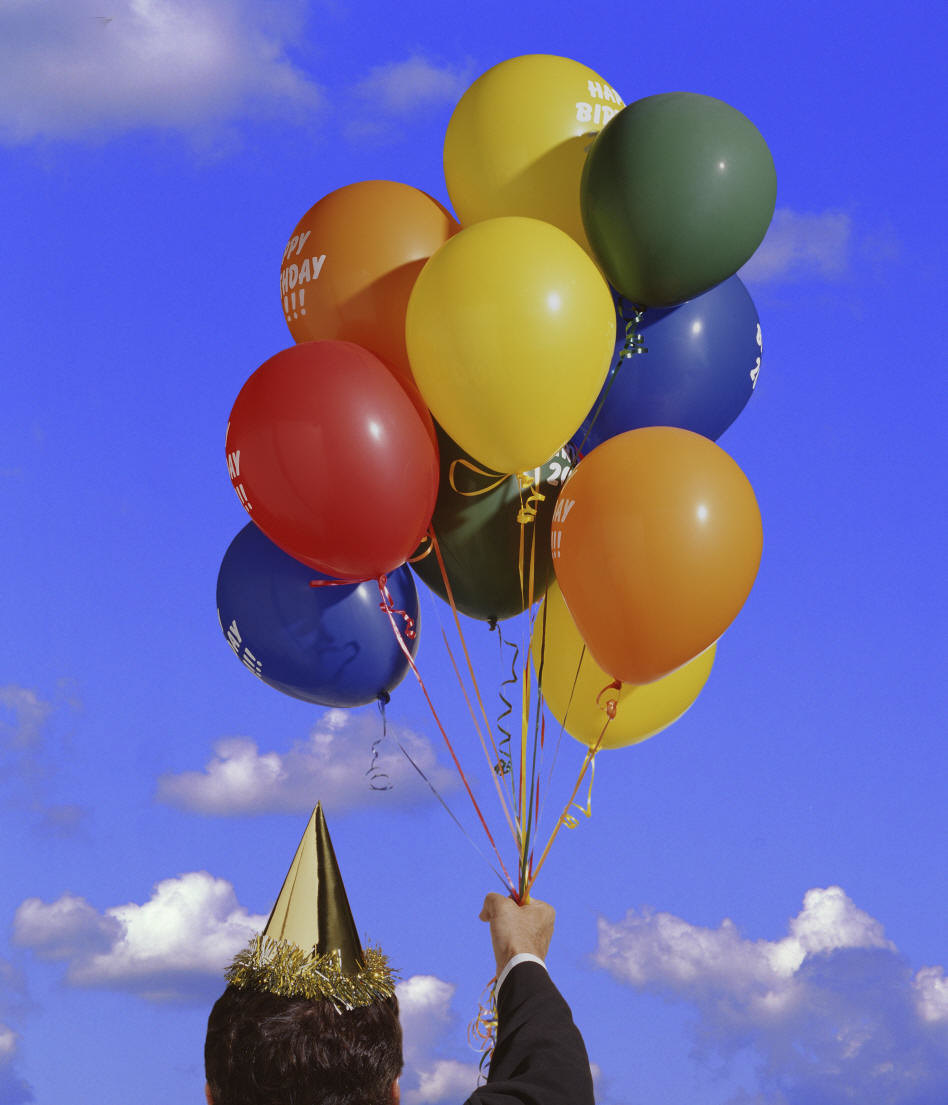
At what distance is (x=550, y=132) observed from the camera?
3.50 metres

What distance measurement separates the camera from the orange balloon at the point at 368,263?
3.49 m

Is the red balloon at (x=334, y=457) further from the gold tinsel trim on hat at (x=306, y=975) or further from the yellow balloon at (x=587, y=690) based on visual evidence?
the gold tinsel trim on hat at (x=306, y=975)

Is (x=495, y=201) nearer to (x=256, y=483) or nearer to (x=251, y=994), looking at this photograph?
(x=256, y=483)

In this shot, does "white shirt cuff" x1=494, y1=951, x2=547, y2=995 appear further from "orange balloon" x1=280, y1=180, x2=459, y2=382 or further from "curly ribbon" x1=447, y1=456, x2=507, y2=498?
"orange balloon" x1=280, y1=180, x2=459, y2=382

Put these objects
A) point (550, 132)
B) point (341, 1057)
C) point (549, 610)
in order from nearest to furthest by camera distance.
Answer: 1. point (341, 1057)
2. point (550, 132)
3. point (549, 610)

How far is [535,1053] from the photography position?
7.59ft

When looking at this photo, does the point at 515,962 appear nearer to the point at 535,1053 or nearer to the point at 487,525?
the point at 535,1053

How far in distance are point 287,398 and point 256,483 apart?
231mm

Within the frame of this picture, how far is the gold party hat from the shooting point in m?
2.27

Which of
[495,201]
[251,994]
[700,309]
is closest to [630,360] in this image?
[700,309]

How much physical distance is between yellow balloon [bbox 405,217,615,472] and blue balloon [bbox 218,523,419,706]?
646mm

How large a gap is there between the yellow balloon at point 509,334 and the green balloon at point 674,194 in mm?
117

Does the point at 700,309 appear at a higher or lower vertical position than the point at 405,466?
higher

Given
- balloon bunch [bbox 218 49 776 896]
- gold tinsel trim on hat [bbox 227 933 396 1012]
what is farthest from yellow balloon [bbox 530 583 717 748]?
gold tinsel trim on hat [bbox 227 933 396 1012]
